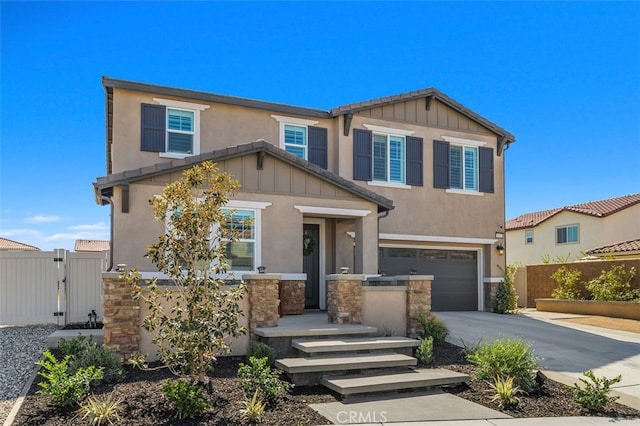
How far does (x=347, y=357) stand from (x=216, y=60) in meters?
10.0

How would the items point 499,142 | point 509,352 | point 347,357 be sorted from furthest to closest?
point 499,142
point 347,357
point 509,352

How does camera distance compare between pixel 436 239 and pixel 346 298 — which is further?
pixel 436 239

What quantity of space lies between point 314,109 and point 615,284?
11478 millimetres

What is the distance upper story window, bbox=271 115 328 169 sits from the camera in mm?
15262

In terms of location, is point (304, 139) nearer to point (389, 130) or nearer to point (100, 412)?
point (389, 130)


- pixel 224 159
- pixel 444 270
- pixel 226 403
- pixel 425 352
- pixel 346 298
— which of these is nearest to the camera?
pixel 226 403

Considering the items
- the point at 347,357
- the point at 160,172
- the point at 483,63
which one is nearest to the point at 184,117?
the point at 160,172

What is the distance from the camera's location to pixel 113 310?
8.65 metres

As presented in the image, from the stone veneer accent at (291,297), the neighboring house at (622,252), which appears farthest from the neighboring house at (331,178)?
the neighboring house at (622,252)

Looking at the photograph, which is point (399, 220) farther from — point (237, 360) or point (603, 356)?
point (237, 360)

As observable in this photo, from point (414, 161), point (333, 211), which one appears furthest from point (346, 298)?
point (414, 161)

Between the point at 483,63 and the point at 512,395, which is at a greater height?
the point at 483,63

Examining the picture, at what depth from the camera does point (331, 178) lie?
41.4 feet

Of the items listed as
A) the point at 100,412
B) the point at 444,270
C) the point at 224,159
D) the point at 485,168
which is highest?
the point at 485,168
